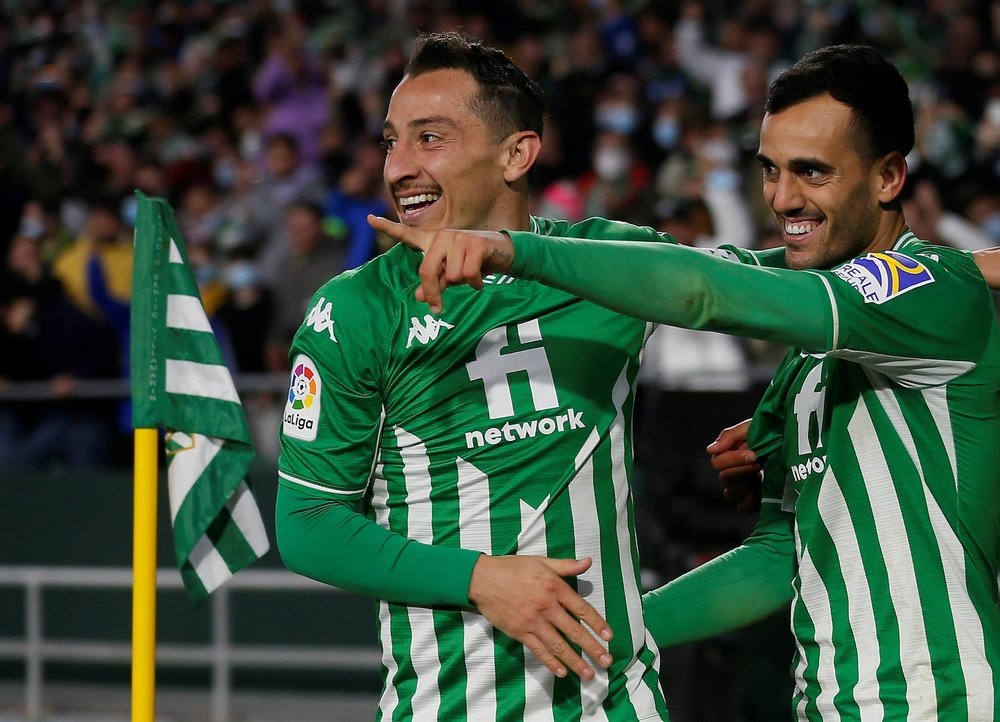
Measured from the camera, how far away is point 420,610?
3107 millimetres

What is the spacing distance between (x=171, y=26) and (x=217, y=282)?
6217mm

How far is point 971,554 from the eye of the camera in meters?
2.99

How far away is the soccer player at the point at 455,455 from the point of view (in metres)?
3.02

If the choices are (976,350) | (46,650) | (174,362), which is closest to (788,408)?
(976,350)

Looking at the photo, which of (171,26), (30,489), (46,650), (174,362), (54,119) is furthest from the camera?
(171,26)

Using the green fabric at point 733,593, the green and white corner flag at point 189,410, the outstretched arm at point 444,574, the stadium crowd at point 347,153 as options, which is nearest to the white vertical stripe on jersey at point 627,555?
the green fabric at point 733,593

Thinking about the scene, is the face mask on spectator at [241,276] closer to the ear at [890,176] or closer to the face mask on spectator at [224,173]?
the face mask on spectator at [224,173]

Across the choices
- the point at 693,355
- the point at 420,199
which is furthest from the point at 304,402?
the point at 693,355

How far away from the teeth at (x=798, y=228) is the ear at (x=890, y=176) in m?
0.16

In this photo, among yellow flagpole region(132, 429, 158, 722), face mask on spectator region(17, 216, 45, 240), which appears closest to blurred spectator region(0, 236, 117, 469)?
face mask on spectator region(17, 216, 45, 240)

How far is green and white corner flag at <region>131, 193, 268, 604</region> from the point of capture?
12.1 feet

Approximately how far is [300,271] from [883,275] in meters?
6.51

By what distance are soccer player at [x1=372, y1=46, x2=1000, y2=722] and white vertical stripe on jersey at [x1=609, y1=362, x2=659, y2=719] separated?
338 mm

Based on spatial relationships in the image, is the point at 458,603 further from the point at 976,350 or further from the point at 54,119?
the point at 54,119
